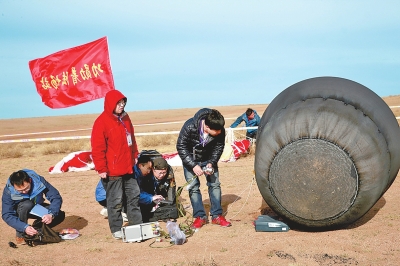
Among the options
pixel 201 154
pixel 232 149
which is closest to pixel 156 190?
pixel 201 154

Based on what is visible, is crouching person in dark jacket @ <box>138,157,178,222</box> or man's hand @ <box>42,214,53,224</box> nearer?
man's hand @ <box>42,214,53,224</box>

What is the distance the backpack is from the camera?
5836 mm

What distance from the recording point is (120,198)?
19.9 ft

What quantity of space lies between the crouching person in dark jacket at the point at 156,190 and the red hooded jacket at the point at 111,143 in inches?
26.6

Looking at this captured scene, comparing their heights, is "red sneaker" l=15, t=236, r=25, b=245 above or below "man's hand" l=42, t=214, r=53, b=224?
below

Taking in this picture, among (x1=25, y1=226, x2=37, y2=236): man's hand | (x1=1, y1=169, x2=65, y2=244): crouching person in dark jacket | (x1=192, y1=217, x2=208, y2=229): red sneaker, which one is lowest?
(x1=192, y1=217, x2=208, y2=229): red sneaker

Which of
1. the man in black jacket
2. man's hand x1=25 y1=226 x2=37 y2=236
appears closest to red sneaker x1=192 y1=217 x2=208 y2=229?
the man in black jacket

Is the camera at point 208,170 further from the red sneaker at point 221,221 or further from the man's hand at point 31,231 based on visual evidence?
the man's hand at point 31,231

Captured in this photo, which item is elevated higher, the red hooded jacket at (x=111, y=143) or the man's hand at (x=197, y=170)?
the red hooded jacket at (x=111, y=143)

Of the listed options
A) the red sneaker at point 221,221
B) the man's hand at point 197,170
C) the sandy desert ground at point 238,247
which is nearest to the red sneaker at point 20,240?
the sandy desert ground at point 238,247

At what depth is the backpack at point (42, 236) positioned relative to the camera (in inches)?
230

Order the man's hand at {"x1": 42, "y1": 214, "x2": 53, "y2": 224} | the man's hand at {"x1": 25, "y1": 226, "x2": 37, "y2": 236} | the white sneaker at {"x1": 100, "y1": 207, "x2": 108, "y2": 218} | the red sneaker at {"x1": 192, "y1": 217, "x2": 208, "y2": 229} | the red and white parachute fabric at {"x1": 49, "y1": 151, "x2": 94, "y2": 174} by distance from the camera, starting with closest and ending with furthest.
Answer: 1. the man's hand at {"x1": 25, "y1": 226, "x2": 37, "y2": 236}
2. the man's hand at {"x1": 42, "y1": 214, "x2": 53, "y2": 224}
3. the red sneaker at {"x1": 192, "y1": 217, "x2": 208, "y2": 229}
4. the white sneaker at {"x1": 100, "y1": 207, "x2": 108, "y2": 218}
5. the red and white parachute fabric at {"x1": 49, "y1": 151, "x2": 94, "y2": 174}

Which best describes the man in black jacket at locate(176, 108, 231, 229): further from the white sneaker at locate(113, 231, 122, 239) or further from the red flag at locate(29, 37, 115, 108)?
the red flag at locate(29, 37, 115, 108)

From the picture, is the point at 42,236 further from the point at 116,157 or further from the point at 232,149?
the point at 232,149
